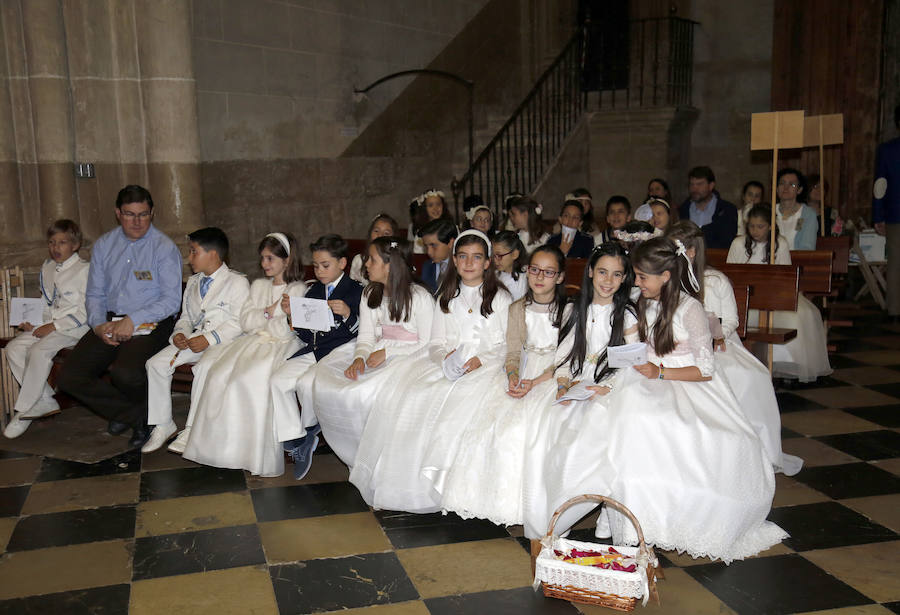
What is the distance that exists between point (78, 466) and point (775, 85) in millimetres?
10005

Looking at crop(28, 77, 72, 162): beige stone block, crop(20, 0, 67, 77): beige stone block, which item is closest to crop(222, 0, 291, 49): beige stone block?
crop(20, 0, 67, 77): beige stone block

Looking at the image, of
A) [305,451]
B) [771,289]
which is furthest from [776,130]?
[305,451]

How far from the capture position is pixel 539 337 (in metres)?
4.51

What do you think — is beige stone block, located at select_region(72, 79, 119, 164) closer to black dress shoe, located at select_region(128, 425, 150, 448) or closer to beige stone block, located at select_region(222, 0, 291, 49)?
beige stone block, located at select_region(222, 0, 291, 49)

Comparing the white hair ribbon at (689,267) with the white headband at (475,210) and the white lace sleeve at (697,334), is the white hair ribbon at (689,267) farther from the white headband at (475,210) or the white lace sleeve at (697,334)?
the white headband at (475,210)

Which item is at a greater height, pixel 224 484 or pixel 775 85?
pixel 775 85

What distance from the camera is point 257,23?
904 centimetres

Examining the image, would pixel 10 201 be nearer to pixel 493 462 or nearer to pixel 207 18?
pixel 207 18

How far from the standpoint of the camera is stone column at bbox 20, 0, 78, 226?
682 centimetres

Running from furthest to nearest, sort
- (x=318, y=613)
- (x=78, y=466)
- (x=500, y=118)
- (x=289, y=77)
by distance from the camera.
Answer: (x=500, y=118), (x=289, y=77), (x=78, y=466), (x=318, y=613)

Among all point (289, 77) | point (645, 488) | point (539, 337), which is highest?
point (289, 77)

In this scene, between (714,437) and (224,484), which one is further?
(224,484)

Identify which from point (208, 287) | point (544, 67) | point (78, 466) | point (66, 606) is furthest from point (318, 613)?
point (544, 67)

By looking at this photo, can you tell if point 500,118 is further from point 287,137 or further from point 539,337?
point 539,337
